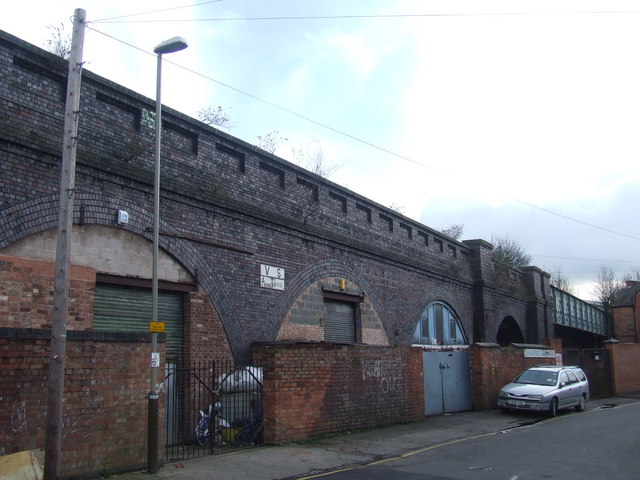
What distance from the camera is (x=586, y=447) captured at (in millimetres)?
11727

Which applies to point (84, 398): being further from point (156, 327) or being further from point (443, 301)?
point (443, 301)

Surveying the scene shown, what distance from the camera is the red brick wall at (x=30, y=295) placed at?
9.35 meters

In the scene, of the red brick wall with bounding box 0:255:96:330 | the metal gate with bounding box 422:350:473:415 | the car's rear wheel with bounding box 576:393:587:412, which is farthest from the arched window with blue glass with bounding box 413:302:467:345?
the red brick wall with bounding box 0:255:96:330

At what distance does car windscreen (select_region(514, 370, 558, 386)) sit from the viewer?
19078 mm

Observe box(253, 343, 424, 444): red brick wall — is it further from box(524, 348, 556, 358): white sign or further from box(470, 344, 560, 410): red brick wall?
box(524, 348, 556, 358): white sign

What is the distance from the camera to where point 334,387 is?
1367 centimetres

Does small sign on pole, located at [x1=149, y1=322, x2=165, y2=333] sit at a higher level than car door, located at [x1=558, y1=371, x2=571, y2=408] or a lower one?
higher

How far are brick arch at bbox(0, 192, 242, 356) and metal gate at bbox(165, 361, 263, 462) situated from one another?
1.10 meters

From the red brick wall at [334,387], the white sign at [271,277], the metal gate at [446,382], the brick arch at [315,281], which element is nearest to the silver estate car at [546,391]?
the metal gate at [446,382]

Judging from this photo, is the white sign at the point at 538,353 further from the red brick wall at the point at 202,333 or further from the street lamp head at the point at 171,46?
the street lamp head at the point at 171,46

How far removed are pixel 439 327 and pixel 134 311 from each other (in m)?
14.7

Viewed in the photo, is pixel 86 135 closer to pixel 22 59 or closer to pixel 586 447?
pixel 22 59

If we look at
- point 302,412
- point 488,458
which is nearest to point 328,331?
point 302,412

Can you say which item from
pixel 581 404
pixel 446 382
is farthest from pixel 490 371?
pixel 581 404
